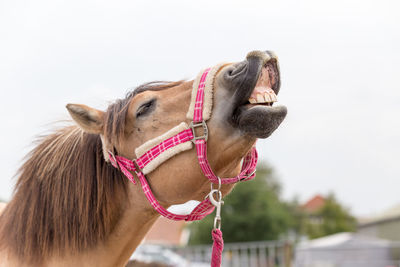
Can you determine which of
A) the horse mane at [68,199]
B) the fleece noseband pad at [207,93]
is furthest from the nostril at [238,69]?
the horse mane at [68,199]

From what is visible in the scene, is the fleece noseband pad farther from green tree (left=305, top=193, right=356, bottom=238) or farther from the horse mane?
green tree (left=305, top=193, right=356, bottom=238)

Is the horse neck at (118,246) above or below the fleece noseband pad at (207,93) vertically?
below

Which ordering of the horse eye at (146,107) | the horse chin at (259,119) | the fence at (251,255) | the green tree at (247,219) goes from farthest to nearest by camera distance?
the green tree at (247,219) < the fence at (251,255) < the horse eye at (146,107) < the horse chin at (259,119)

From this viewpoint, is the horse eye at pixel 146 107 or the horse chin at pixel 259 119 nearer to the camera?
the horse chin at pixel 259 119

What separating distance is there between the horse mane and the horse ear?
0.06 metres

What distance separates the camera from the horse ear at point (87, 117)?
2551mm

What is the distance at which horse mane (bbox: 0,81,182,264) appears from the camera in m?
2.52

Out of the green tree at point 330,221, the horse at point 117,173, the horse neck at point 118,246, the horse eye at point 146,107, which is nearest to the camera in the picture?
the horse at point 117,173

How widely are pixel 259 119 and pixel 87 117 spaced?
1088 millimetres

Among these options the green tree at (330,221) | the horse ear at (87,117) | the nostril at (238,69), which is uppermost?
the green tree at (330,221)

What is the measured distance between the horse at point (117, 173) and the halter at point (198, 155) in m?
0.02

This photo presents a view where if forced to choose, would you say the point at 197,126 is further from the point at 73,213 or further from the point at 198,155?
the point at 73,213

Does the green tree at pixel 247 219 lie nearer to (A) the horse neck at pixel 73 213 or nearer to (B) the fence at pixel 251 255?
(B) the fence at pixel 251 255

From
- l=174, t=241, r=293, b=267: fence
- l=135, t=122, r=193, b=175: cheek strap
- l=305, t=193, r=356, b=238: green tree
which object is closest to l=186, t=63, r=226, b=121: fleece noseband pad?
l=135, t=122, r=193, b=175: cheek strap
